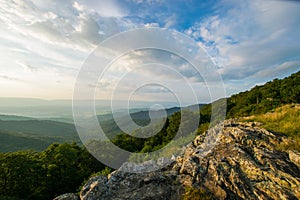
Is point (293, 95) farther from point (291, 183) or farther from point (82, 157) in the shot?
point (82, 157)

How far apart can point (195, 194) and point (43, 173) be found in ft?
92.2

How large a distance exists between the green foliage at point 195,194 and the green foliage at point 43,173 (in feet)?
79.6

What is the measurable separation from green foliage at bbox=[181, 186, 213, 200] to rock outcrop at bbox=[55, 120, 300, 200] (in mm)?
231

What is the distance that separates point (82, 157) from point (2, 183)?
1217 centimetres

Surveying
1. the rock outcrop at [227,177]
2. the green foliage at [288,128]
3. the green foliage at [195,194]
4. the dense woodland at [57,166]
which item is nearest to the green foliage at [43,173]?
the dense woodland at [57,166]

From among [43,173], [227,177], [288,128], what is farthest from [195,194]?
[43,173]

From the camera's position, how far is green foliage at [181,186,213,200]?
7140 mm

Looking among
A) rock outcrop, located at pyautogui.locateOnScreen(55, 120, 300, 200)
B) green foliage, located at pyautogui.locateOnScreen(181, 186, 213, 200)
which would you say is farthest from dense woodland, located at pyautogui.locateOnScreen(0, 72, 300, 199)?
green foliage, located at pyautogui.locateOnScreen(181, 186, 213, 200)

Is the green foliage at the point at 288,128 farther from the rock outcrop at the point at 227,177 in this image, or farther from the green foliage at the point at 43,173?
the green foliage at the point at 43,173

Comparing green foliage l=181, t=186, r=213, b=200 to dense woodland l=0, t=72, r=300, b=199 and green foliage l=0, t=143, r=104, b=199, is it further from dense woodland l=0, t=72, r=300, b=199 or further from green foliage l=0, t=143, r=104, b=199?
green foliage l=0, t=143, r=104, b=199

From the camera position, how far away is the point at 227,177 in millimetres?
7789

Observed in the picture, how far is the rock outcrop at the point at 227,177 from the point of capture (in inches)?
273

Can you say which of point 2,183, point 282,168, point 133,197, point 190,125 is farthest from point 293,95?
point 2,183

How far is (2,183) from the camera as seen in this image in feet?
81.1
